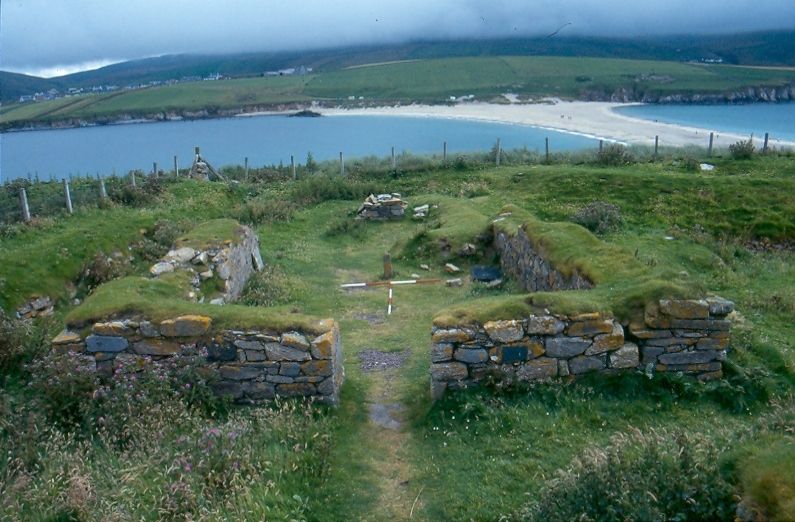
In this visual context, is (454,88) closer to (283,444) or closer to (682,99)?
(682,99)

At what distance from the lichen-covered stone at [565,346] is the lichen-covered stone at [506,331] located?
411mm

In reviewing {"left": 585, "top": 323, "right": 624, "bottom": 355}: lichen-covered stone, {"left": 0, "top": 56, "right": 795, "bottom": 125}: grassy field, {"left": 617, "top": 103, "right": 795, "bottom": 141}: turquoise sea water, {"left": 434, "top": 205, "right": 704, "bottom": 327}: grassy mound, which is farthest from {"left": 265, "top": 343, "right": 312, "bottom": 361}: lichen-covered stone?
{"left": 0, "top": 56, "right": 795, "bottom": 125}: grassy field

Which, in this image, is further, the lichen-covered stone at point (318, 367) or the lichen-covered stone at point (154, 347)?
the lichen-covered stone at point (154, 347)

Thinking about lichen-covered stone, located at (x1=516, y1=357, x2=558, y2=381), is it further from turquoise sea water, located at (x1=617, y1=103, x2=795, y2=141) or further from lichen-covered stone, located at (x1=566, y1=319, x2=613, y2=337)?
turquoise sea water, located at (x1=617, y1=103, x2=795, y2=141)

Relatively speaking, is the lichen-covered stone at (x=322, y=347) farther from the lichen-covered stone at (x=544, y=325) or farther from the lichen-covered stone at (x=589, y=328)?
the lichen-covered stone at (x=589, y=328)

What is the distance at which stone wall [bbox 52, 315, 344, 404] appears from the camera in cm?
803

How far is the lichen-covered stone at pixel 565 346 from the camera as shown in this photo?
25.7 feet

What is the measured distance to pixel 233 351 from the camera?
8117mm

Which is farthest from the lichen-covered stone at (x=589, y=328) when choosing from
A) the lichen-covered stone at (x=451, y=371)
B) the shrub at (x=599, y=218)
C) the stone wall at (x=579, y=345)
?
the shrub at (x=599, y=218)

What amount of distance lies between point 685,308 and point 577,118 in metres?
72.6

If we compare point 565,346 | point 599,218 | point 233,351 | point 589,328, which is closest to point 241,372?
point 233,351

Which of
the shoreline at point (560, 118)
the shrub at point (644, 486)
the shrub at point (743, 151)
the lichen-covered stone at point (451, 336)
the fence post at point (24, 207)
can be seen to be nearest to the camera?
the shrub at point (644, 486)

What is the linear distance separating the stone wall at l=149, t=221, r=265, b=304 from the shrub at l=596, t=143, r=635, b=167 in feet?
68.5

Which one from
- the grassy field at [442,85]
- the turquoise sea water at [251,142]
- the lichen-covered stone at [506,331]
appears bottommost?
the turquoise sea water at [251,142]
